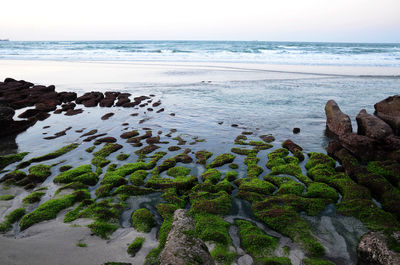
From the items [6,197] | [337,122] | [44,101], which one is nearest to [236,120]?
[337,122]

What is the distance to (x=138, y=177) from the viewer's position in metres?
6.68

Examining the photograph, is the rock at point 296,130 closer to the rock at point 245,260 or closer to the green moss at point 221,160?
the green moss at point 221,160

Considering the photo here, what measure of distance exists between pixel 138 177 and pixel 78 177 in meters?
1.51

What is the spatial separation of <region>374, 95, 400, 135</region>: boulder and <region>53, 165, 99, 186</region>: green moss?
959 cm

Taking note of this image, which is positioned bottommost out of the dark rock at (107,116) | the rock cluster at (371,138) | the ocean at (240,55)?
the dark rock at (107,116)

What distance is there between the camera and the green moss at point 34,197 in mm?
5604

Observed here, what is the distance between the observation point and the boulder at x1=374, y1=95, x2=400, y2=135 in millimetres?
8758

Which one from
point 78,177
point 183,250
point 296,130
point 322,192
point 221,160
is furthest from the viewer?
point 296,130

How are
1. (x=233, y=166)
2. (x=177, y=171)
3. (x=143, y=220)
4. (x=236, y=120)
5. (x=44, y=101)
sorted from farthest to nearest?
(x=44, y=101)
(x=236, y=120)
(x=233, y=166)
(x=177, y=171)
(x=143, y=220)

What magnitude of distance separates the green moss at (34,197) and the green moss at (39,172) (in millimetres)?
769

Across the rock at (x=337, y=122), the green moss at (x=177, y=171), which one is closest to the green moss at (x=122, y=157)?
the green moss at (x=177, y=171)

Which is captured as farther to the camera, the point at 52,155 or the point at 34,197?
the point at 52,155

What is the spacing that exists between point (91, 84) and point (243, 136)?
16.0 m

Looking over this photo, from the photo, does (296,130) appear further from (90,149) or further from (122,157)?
(90,149)
